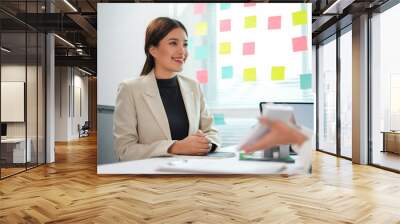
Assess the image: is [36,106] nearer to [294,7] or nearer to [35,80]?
[35,80]

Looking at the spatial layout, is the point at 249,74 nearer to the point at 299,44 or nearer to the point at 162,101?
the point at 299,44

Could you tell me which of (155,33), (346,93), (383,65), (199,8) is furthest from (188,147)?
(346,93)

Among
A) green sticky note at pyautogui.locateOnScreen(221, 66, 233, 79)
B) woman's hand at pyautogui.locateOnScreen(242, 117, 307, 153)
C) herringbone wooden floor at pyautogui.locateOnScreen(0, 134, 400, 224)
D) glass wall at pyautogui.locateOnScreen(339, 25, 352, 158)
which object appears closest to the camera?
woman's hand at pyautogui.locateOnScreen(242, 117, 307, 153)

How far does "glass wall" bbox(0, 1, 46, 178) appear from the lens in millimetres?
6164

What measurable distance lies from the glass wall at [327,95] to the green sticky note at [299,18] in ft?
22.8

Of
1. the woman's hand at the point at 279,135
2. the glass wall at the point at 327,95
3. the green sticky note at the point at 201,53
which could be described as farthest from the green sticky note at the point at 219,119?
the glass wall at the point at 327,95

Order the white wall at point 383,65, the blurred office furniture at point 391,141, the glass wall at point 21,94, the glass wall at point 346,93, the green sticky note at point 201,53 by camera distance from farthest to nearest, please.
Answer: the glass wall at point 346,93 < the white wall at point 383,65 < the blurred office furniture at point 391,141 < the glass wall at point 21,94 < the green sticky note at point 201,53

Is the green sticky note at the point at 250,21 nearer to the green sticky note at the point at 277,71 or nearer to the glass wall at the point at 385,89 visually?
the green sticky note at the point at 277,71

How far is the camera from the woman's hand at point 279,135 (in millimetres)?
693

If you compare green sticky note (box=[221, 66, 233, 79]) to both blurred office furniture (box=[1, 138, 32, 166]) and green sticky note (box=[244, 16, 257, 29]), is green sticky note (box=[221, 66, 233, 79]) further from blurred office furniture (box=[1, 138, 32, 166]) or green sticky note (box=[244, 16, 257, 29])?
blurred office furniture (box=[1, 138, 32, 166])

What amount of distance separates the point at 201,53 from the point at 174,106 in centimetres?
113

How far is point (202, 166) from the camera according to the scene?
2.64m

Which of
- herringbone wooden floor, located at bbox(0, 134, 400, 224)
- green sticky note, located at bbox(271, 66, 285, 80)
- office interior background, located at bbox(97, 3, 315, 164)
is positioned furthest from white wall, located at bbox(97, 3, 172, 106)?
herringbone wooden floor, located at bbox(0, 134, 400, 224)

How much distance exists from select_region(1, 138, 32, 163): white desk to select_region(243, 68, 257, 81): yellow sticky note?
15.1 feet
